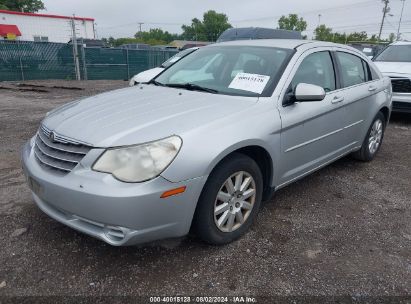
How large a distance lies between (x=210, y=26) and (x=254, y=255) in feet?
306

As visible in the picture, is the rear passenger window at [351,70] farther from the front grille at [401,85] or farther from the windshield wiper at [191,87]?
the front grille at [401,85]

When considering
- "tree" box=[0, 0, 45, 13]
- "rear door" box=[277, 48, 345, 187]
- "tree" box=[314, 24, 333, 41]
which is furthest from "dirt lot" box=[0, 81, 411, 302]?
"tree" box=[314, 24, 333, 41]

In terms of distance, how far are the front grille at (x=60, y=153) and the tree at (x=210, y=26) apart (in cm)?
8932

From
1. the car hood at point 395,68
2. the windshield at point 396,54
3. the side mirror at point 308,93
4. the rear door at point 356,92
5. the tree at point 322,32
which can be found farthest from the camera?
the tree at point 322,32

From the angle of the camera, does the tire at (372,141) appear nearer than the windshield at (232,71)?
No

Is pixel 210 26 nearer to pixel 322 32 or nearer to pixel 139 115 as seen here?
pixel 322 32

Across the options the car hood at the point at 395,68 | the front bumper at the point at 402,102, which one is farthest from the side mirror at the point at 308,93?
the car hood at the point at 395,68

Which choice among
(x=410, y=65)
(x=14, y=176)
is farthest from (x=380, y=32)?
(x=14, y=176)

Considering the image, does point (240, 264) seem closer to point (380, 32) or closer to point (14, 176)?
point (14, 176)

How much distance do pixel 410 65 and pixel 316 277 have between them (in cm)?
663

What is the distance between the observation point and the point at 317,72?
3705 millimetres

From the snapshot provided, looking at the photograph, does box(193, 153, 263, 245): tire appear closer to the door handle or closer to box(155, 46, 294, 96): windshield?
box(155, 46, 294, 96): windshield

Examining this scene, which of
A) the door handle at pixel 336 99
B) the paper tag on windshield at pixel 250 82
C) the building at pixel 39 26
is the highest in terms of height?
the building at pixel 39 26

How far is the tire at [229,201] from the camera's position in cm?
260
